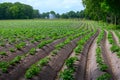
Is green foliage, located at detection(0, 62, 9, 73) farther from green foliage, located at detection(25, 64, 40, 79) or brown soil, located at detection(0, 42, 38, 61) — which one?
brown soil, located at detection(0, 42, 38, 61)

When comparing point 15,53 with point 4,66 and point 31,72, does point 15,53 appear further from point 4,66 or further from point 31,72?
point 31,72

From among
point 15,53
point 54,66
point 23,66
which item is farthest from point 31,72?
point 15,53

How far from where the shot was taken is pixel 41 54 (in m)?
21.8

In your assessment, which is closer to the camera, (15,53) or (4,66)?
(4,66)

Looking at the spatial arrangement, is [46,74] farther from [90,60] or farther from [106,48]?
[106,48]

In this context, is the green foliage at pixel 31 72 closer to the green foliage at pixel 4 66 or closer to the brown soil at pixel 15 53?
the green foliage at pixel 4 66

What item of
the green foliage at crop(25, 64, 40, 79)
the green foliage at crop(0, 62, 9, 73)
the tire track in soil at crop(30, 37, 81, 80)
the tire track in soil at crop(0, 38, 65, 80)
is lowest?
the tire track in soil at crop(30, 37, 81, 80)

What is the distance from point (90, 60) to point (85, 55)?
204 centimetres

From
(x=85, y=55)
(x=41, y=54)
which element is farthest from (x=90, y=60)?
(x=41, y=54)

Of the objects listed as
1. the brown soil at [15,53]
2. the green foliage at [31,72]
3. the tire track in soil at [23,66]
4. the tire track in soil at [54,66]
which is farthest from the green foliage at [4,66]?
the brown soil at [15,53]

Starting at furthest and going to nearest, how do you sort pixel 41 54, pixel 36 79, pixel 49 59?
pixel 41 54 < pixel 49 59 < pixel 36 79

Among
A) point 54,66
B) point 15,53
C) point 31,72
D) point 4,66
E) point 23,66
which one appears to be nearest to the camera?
point 31,72

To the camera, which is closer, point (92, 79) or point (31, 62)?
point (92, 79)

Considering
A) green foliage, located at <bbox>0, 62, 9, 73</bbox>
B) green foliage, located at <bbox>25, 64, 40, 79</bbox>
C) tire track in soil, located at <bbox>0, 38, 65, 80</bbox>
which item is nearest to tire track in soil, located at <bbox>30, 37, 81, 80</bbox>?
green foliage, located at <bbox>25, 64, 40, 79</bbox>
